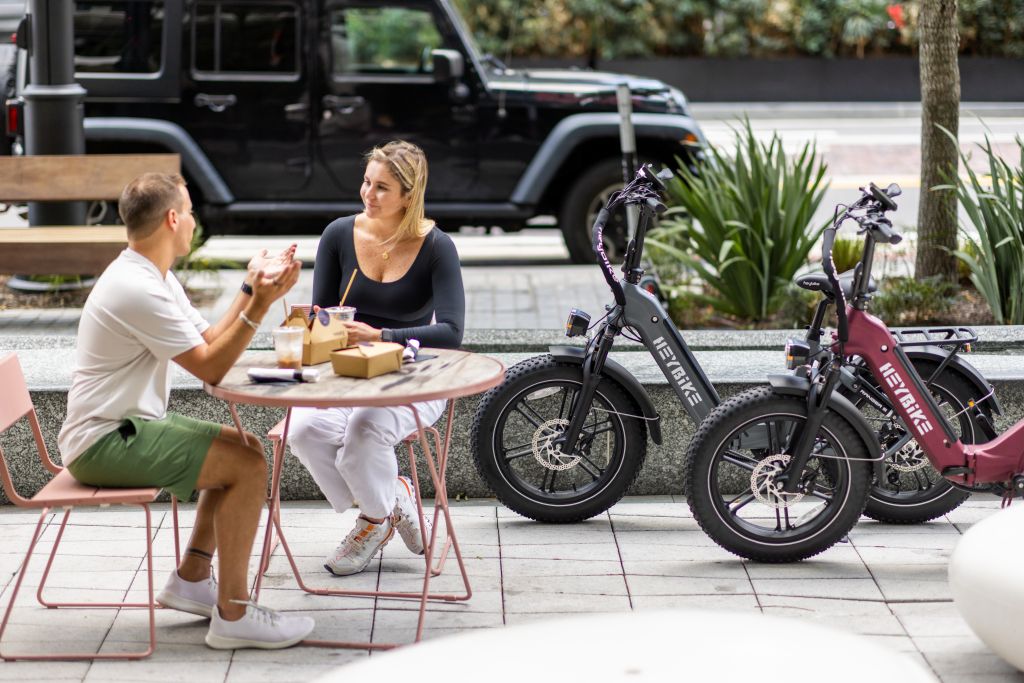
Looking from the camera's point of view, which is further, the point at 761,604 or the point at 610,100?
the point at 610,100

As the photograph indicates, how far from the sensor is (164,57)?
10.4 metres

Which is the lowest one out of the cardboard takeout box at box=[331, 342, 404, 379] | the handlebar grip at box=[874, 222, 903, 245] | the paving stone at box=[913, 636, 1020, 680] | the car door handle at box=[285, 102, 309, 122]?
the paving stone at box=[913, 636, 1020, 680]

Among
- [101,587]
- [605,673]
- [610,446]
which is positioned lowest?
[101,587]

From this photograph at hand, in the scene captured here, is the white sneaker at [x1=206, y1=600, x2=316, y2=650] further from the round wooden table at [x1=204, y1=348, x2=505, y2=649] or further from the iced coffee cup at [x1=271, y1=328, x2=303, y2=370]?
the iced coffee cup at [x1=271, y1=328, x2=303, y2=370]

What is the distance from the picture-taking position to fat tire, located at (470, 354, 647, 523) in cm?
523

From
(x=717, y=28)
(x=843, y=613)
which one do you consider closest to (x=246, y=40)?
(x=843, y=613)

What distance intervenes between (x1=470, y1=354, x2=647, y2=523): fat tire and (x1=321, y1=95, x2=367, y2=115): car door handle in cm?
570

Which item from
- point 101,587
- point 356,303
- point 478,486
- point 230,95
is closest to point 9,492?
point 101,587

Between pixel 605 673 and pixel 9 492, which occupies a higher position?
pixel 605 673

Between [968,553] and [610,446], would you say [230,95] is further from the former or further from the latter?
[968,553]

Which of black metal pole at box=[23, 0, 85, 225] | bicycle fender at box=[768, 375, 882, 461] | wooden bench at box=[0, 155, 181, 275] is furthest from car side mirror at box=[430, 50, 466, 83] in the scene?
bicycle fender at box=[768, 375, 882, 461]

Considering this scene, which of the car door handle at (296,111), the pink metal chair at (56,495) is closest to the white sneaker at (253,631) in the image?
the pink metal chair at (56,495)

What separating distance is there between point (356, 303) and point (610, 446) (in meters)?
1.10

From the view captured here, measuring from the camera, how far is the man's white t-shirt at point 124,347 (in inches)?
159
